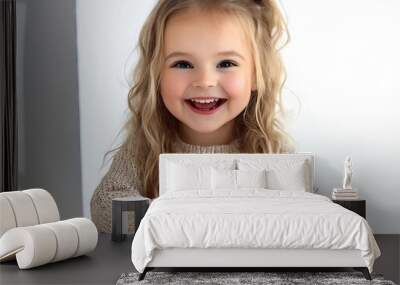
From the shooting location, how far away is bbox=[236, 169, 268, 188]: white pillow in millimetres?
6602

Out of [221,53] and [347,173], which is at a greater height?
[221,53]

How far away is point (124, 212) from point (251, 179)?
3.77ft

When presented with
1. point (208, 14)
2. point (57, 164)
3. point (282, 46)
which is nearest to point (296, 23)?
point (282, 46)

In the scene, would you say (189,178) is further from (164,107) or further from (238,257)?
(238,257)

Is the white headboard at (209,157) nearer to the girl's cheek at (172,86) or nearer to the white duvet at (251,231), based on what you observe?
the girl's cheek at (172,86)

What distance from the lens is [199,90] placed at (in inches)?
281

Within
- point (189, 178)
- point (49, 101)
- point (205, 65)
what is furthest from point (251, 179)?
point (49, 101)

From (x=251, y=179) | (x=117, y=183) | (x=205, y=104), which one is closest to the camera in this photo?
(x=251, y=179)

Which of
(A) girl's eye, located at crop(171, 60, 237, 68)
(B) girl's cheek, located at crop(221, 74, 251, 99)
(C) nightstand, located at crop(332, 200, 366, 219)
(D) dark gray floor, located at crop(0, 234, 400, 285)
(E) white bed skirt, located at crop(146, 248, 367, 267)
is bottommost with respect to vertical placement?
(D) dark gray floor, located at crop(0, 234, 400, 285)

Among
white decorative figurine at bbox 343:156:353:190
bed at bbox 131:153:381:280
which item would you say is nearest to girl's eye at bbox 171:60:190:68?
white decorative figurine at bbox 343:156:353:190

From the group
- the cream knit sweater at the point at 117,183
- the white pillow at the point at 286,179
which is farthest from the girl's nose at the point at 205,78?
the white pillow at the point at 286,179

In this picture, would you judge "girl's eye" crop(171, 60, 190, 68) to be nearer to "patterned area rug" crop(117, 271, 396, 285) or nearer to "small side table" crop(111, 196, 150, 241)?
"small side table" crop(111, 196, 150, 241)

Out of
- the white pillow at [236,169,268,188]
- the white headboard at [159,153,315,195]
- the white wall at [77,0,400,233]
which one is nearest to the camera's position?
the white pillow at [236,169,268,188]

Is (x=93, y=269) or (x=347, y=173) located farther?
(x=347, y=173)
